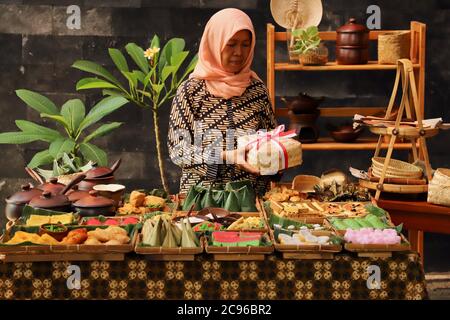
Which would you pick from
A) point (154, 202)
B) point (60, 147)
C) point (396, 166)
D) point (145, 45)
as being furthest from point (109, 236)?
point (145, 45)

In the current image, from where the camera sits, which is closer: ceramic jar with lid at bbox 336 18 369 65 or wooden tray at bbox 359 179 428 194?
wooden tray at bbox 359 179 428 194

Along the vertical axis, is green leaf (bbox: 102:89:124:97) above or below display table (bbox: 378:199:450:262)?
above

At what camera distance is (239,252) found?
3.49 m

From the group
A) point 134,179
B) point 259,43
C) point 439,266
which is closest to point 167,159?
point 134,179

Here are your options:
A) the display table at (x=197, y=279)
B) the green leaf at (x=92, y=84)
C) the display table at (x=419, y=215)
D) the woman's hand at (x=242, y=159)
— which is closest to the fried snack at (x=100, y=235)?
the display table at (x=197, y=279)

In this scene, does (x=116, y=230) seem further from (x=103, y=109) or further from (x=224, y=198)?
(x=103, y=109)

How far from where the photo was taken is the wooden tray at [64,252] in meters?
3.49

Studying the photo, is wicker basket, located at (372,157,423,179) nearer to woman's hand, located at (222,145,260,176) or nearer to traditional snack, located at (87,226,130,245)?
woman's hand, located at (222,145,260,176)

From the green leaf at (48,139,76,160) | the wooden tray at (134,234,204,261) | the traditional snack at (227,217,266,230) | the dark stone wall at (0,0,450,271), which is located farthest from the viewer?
the dark stone wall at (0,0,450,271)

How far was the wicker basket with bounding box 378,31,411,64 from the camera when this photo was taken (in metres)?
5.84

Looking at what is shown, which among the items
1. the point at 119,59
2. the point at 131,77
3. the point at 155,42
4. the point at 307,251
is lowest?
the point at 307,251

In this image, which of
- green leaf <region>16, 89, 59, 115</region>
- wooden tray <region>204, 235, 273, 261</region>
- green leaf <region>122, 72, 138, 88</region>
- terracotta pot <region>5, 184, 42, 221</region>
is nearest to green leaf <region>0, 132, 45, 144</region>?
green leaf <region>16, 89, 59, 115</region>

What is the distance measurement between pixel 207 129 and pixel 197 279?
1311mm

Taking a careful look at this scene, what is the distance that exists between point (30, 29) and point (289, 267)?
3.76m
